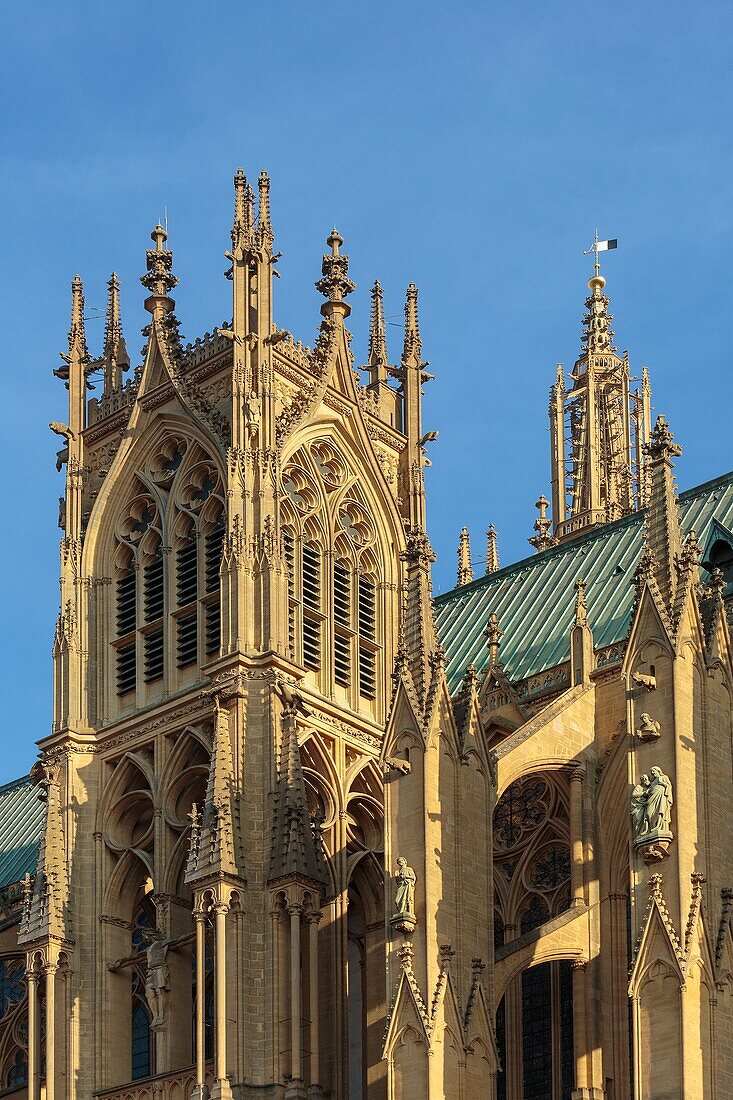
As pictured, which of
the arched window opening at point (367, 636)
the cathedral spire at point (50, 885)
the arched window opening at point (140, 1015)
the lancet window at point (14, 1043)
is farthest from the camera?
the lancet window at point (14, 1043)

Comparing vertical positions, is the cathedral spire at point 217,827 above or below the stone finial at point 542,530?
below

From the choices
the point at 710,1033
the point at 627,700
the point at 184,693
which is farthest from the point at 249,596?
the point at 710,1033

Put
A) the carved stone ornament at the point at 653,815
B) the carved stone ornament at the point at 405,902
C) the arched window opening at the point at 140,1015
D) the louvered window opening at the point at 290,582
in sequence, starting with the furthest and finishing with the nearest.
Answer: the louvered window opening at the point at 290,582 < the arched window opening at the point at 140,1015 < the carved stone ornament at the point at 405,902 < the carved stone ornament at the point at 653,815

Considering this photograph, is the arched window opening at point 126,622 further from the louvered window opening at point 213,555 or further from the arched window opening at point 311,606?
the arched window opening at point 311,606

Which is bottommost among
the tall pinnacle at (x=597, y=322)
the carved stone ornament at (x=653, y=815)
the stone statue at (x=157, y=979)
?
the stone statue at (x=157, y=979)

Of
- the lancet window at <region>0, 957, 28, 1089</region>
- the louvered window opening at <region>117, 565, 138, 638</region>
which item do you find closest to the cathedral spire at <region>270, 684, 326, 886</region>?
the louvered window opening at <region>117, 565, 138, 638</region>

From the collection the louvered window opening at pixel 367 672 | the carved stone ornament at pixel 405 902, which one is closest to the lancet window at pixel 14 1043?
the louvered window opening at pixel 367 672

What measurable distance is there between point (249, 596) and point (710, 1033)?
1676 centimetres

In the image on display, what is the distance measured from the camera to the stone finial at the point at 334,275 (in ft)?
219

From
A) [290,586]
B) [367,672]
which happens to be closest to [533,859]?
[367,672]

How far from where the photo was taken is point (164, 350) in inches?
2579

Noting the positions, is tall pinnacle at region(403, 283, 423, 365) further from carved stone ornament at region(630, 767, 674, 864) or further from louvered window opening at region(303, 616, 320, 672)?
carved stone ornament at region(630, 767, 674, 864)

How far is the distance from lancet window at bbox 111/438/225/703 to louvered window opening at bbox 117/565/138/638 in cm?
2

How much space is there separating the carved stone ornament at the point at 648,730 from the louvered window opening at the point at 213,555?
14.5 m
